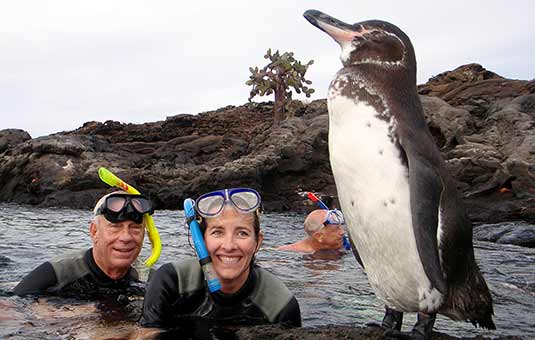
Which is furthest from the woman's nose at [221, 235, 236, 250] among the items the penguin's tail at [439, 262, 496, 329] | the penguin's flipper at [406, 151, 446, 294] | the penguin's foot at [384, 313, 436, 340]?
the penguin's tail at [439, 262, 496, 329]

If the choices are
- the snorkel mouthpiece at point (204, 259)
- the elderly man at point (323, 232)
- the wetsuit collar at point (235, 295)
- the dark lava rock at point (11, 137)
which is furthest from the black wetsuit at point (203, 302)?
the dark lava rock at point (11, 137)

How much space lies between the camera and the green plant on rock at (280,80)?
35812mm

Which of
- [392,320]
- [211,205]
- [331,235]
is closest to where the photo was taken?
[392,320]

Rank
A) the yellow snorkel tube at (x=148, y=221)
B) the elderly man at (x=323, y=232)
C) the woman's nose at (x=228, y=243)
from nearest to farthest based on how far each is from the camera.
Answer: the woman's nose at (x=228, y=243) < the yellow snorkel tube at (x=148, y=221) < the elderly man at (x=323, y=232)

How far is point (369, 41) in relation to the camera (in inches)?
149

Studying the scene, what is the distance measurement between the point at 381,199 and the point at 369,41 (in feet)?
3.49

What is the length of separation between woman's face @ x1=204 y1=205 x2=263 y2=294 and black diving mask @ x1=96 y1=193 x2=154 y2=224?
1386mm

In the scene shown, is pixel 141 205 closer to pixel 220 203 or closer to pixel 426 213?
pixel 220 203

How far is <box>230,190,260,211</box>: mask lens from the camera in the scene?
4.20 meters

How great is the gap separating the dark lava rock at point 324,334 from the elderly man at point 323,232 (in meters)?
5.62

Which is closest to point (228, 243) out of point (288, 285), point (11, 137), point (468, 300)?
point (468, 300)

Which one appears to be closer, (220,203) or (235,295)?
(220,203)

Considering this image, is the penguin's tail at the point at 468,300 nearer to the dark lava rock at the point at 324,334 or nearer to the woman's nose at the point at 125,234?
the dark lava rock at the point at 324,334

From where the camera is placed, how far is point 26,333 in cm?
448
